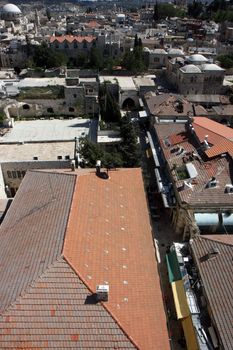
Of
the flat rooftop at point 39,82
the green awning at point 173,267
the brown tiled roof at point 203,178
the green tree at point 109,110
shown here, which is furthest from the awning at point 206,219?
the flat rooftop at point 39,82

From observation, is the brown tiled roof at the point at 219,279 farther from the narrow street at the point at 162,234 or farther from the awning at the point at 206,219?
the narrow street at the point at 162,234

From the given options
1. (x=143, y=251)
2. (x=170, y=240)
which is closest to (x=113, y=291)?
(x=143, y=251)

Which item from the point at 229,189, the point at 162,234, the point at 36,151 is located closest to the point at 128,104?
the point at 36,151

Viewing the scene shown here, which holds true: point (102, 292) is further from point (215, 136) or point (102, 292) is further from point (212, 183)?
point (215, 136)

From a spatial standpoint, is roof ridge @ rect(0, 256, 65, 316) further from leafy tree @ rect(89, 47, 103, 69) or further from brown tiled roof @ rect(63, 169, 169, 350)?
leafy tree @ rect(89, 47, 103, 69)

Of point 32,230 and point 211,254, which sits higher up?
point 32,230

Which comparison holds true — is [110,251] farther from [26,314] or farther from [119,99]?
[119,99]
